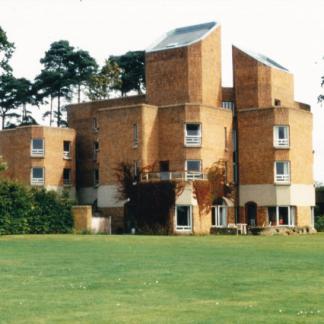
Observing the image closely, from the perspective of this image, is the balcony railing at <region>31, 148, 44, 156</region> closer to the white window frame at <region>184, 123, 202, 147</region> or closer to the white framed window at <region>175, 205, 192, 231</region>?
the white window frame at <region>184, 123, 202, 147</region>

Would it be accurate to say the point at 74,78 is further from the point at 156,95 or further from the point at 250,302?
the point at 250,302

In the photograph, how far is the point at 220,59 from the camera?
66562 millimetres

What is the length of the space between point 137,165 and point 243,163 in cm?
919

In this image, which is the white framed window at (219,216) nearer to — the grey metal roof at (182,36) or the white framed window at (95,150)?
the grey metal roof at (182,36)

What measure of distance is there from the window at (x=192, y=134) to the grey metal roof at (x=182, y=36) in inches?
290

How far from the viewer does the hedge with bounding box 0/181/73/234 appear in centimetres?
5247

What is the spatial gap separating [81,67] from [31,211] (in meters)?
45.5

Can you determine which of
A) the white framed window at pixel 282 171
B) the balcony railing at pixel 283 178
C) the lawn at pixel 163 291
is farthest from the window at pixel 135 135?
the lawn at pixel 163 291

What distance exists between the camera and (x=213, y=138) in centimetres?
6244

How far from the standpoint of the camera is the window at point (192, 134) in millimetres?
61125

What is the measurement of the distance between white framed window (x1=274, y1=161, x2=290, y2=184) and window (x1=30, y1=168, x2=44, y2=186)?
68.3 ft

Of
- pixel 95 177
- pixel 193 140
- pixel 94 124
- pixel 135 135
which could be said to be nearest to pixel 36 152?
pixel 95 177

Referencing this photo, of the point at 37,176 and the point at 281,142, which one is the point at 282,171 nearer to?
the point at 281,142

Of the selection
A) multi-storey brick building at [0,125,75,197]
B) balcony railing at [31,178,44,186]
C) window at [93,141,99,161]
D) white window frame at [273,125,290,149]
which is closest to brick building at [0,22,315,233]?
white window frame at [273,125,290,149]
